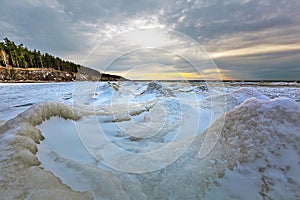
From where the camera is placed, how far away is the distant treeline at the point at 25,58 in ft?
172

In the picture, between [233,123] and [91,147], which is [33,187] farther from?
[233,123]

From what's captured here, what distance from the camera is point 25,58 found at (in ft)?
191

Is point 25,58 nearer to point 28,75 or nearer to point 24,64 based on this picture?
point 24,64

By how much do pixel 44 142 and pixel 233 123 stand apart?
211 centimetres

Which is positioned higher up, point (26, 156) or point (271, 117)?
point (271, 117)

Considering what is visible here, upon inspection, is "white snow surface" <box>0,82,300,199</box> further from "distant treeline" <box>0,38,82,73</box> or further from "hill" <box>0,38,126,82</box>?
"distant treeline" <box>0,38,82,73</box>

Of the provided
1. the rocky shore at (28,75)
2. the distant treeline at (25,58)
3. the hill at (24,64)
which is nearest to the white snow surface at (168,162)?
the rocky shore at (28,75)

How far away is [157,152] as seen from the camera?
6.44 ft

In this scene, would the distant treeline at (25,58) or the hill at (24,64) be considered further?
the distant treeline at (25,58)

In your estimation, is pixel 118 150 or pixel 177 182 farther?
pixel 118 150

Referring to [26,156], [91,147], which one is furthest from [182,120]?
[26,156]

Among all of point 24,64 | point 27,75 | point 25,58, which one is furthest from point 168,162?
point 25,58

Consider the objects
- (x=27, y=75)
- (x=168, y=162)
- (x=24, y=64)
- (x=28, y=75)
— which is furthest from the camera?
(x=24, y=64)

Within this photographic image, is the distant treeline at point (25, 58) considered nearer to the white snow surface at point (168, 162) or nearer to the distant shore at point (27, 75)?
the distant shore at point (27, 75)
